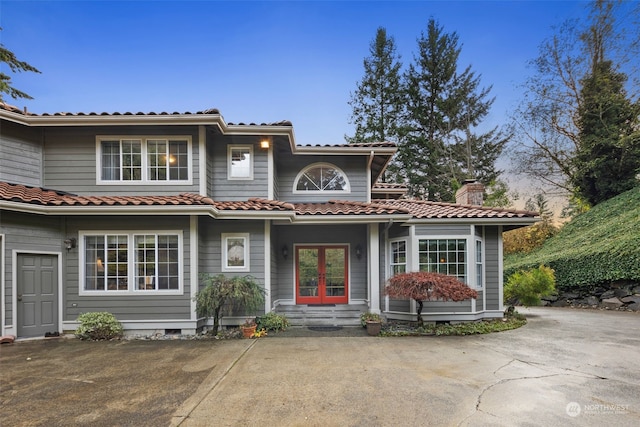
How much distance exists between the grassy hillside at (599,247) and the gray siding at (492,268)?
498 centimetres

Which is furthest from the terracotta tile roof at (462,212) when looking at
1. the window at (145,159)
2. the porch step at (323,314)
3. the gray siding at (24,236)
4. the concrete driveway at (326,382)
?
the gray siding at (24,236)

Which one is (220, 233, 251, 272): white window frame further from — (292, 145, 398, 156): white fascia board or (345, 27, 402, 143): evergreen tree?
(345, 27, 402, 143): evergreen tree

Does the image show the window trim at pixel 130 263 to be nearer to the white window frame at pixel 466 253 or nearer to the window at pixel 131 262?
the window at pixel 131 262

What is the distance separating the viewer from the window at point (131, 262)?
7125mm

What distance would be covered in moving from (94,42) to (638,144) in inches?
955

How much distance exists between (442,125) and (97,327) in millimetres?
21339

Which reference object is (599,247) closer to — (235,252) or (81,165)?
(235,252)

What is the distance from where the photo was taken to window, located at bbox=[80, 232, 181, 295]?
7125mm

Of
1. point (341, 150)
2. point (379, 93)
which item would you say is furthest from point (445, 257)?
point (379, 93)

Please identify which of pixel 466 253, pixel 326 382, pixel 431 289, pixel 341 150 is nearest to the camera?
pixel 326 382

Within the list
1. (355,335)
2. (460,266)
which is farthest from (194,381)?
(460,266)

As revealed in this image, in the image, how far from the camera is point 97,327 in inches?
265

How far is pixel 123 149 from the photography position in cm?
784

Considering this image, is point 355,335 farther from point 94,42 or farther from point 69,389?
point 94,42
